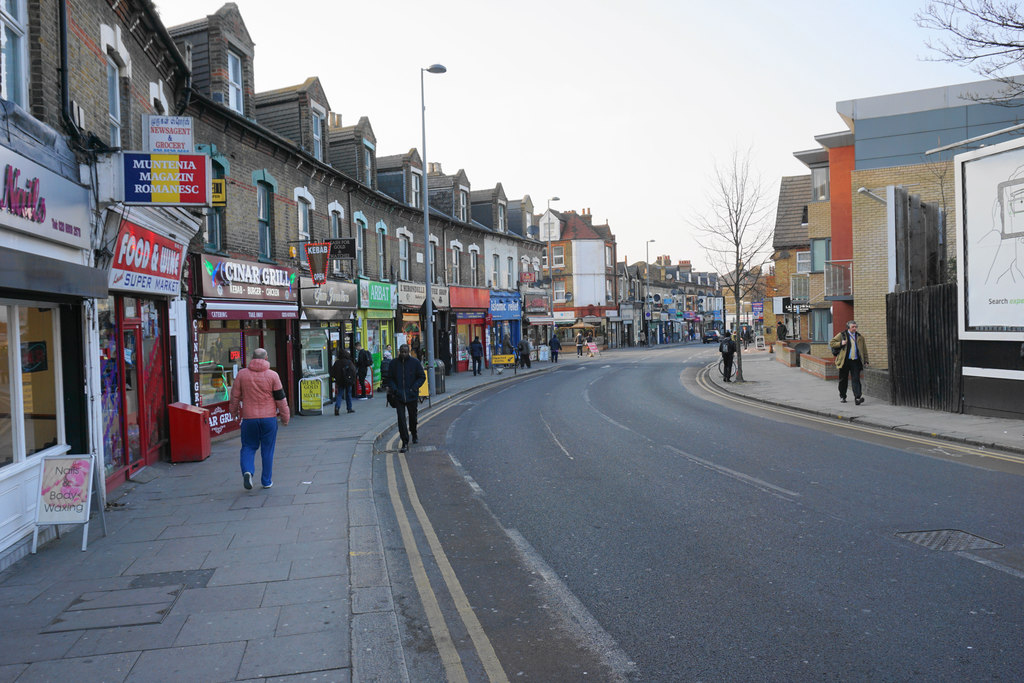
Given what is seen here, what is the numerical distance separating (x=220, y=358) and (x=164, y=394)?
3.64m

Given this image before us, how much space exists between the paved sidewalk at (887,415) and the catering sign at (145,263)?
12456mm

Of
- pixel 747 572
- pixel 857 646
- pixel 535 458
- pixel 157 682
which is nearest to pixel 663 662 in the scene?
pixel 857 646

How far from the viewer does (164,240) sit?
37.7 ft

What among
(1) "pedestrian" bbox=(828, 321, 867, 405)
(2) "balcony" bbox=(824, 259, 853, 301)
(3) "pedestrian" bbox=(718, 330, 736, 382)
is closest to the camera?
(1) "pedestrian" bbox=(828, 321, 867, 405)

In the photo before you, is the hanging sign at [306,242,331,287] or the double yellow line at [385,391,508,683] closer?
the double yellow line at [385,391,508,683]

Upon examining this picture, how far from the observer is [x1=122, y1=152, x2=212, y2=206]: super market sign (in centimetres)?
895

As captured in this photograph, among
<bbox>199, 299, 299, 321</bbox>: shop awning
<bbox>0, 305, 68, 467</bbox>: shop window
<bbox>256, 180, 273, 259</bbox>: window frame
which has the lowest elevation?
<bbox>0, 305, 68, 467</bbox>: shop window

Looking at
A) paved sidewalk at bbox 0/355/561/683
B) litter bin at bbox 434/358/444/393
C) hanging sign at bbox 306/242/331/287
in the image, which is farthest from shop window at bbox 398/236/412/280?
paved sidewalk at bbox 0/355/561/683

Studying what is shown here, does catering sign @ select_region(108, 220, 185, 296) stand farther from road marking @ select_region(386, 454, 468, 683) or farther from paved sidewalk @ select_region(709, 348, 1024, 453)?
paved sidewalk @ select_region(709, 348, 1024, 453)

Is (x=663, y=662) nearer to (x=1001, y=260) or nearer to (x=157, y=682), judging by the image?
(x=157, y=682)

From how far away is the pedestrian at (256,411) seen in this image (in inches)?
368

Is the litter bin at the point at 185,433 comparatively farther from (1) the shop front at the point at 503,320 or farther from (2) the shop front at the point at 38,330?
(1) the shop front at the point at 503,320

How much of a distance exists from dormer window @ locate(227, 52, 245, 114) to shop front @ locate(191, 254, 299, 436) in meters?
3.77

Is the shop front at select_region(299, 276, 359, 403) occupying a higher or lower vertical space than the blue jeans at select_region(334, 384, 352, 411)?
higher
